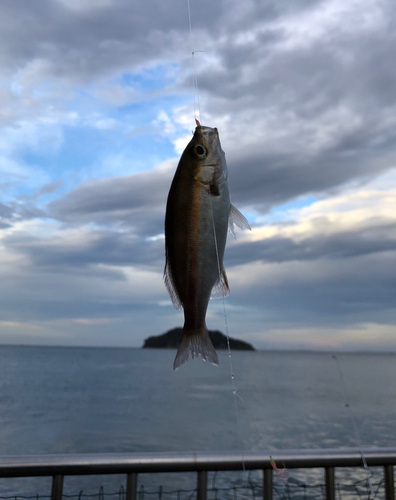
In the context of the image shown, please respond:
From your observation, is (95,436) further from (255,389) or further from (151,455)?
(255,389)

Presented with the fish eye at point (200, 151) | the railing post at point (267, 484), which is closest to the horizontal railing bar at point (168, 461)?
the railing post at point (267, 484)

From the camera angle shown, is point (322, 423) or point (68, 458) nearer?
point (68, 458)

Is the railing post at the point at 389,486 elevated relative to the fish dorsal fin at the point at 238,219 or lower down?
lower down

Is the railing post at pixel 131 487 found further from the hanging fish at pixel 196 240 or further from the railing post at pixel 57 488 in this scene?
Result: the hanging fish at pixel 196 240

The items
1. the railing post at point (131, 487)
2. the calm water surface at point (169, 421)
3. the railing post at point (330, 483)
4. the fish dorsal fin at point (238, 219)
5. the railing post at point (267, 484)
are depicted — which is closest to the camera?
the fish dorsal fin at point (238, 219)

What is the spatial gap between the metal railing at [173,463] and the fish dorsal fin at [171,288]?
1481 mm

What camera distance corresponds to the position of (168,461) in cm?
236

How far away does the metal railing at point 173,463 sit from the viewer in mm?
2299

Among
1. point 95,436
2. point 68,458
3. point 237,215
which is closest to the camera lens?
point 237,215

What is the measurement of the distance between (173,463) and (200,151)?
180cm

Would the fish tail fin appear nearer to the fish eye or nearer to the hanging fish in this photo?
the hanging fish

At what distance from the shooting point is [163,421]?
1310 inches

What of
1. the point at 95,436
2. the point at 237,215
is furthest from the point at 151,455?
the point at 95,436

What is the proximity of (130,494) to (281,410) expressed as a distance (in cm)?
4007
